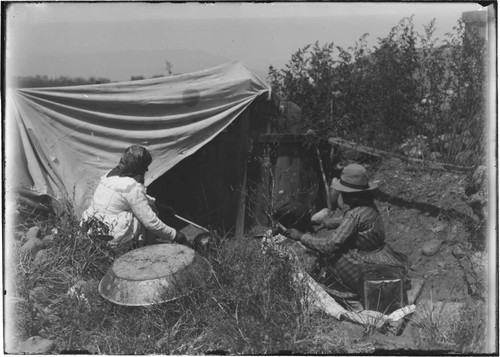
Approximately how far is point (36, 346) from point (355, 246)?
2529 millimetres

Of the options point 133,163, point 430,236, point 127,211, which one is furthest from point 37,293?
point 430,236

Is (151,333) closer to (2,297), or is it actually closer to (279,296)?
(279,296)

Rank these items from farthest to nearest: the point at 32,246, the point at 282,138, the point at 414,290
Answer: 1. the point at 282,138
2. the point at 32,246
3. the point at 414,290

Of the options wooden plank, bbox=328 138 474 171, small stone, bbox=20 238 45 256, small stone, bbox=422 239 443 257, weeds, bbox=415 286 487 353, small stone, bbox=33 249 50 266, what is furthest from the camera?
wooden plank, bbox=328 138 474 171

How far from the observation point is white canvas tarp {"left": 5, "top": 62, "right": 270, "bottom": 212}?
5.33 metres

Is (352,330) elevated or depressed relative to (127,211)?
depressed

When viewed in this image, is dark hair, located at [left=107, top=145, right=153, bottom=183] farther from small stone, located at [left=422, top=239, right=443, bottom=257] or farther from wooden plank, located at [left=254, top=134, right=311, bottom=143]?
small stone, located at [left=422, top=239, right=443, bottom=257]

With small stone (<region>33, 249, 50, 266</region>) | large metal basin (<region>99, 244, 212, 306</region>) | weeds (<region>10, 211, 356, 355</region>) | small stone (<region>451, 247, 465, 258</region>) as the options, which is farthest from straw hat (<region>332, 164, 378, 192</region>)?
small stone (<region>33, 249, 50, 266</region>)

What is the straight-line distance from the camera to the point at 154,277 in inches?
146

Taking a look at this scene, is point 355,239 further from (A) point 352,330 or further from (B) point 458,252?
(B) point 458,252

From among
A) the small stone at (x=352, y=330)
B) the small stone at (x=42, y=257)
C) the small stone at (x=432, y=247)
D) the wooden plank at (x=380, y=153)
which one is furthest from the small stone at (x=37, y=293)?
the wooden plank at (x=380, y=153)

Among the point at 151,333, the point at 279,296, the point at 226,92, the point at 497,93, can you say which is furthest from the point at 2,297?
the point at 497,93

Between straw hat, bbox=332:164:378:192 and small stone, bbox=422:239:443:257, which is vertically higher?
straw hat, bbox=332:164:378:192

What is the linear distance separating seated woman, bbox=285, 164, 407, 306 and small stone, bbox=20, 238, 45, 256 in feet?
7.44
